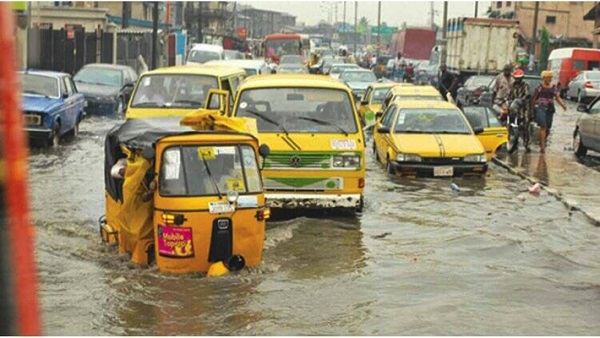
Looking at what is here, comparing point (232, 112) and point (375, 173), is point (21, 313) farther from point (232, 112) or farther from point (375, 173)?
point (375, 173)

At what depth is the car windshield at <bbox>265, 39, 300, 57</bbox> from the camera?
5659 centimetres

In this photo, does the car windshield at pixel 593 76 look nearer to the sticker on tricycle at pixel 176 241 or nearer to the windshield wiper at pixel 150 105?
the windshield wiper at pixel 150 105

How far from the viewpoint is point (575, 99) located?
1709 inches

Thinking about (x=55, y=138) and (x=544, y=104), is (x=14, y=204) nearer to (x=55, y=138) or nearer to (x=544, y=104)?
(x=55, y=138)

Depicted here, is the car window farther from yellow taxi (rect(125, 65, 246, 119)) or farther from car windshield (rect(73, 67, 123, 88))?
car windshield (rect(73, 67, 123, 88))

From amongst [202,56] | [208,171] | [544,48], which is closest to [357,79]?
[202,56]

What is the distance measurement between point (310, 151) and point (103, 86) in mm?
17415

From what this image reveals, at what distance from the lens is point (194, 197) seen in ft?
29.0

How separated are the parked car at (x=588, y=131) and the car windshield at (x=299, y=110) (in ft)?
27.8

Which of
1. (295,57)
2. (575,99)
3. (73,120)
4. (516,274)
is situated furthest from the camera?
(295,57)

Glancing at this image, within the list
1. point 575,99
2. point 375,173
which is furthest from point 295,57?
point 375,173

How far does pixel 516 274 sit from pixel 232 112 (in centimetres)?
503

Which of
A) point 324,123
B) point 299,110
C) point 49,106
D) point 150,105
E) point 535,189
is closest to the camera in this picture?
point 324,123

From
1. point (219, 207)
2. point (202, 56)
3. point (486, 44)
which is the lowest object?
point (219, 207)
